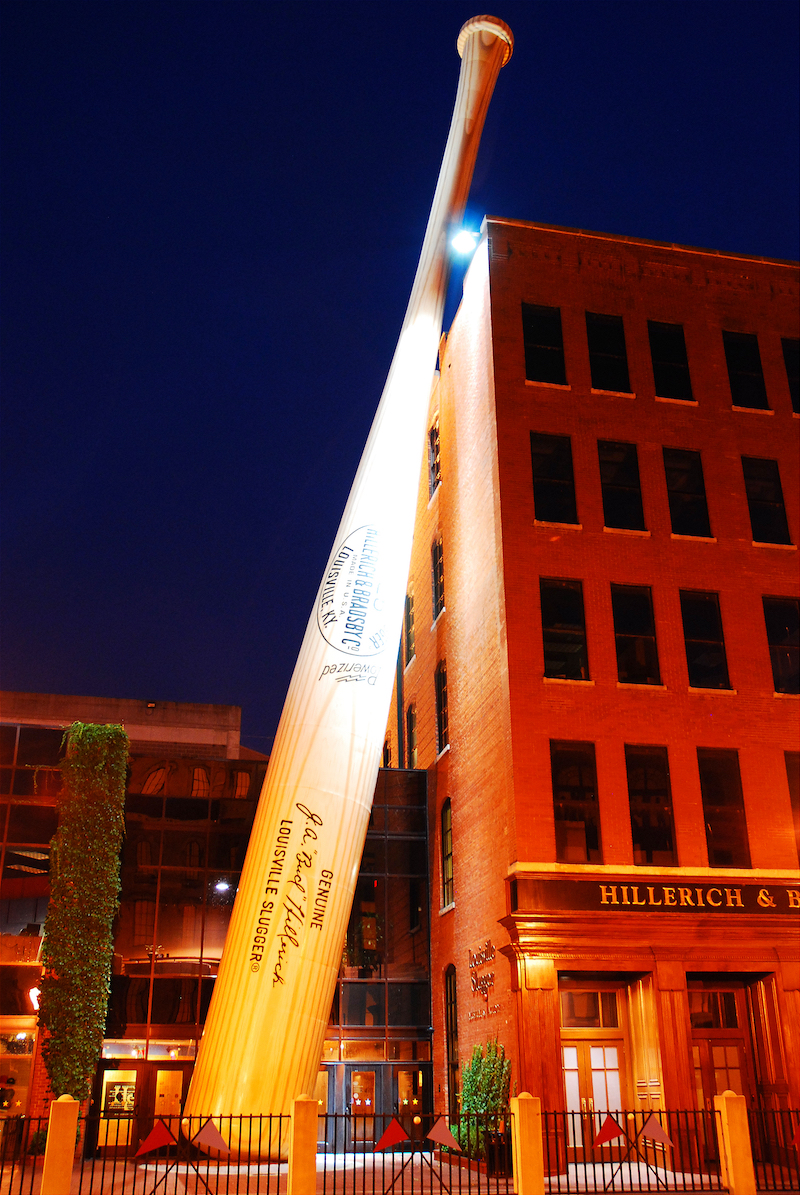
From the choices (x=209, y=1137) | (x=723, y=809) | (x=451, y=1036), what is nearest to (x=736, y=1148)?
(x=209, y=1137)

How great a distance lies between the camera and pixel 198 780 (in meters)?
24.3

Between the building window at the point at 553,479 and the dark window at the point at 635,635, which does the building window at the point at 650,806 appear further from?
the building window at the point at 553,479

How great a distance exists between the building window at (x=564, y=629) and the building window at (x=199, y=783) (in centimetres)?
864

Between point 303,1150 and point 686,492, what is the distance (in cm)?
1569

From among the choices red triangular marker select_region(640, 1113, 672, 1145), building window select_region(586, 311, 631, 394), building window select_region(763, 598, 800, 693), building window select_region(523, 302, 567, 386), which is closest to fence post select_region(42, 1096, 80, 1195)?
red triangular marker select_region(640, 1113, 672, 1145)

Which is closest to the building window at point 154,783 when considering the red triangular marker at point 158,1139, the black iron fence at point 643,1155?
the red triangular marker at point 158,1139

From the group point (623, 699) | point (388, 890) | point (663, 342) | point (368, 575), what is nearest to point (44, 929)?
point (388, 890)

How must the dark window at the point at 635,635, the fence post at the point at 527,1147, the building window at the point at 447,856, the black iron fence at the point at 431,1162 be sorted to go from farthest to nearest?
the building window at the point at 447,856 < the dark window at the point at 635,635 < the fence post at the point at 527,1147 < the black iron fence at the point at 431,1162

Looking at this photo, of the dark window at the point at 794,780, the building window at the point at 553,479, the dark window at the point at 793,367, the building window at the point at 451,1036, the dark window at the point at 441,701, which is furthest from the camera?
the dark window at the point at 441,701

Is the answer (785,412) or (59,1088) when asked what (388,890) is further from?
(785,412)

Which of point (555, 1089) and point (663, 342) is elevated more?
point (663, 342)

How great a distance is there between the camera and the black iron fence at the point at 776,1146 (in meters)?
16.8

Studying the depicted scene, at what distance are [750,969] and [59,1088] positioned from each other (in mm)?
12951

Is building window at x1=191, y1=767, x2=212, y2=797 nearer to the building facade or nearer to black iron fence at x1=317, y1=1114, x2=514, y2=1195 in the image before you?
the building facade
